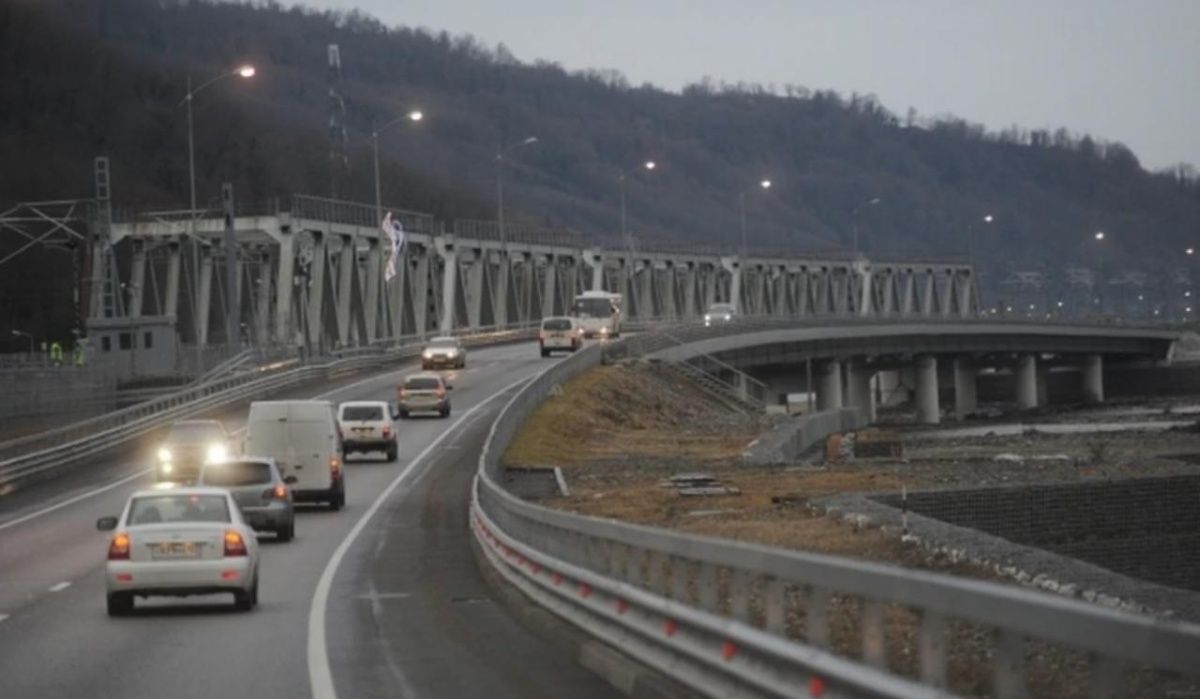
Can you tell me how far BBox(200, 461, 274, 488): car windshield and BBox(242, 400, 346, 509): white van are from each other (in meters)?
8.69

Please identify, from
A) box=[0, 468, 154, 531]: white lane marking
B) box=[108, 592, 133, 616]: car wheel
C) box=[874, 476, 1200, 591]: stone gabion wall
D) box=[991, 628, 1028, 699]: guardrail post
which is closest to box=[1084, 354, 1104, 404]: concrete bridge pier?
box=[0, 468, 154, 531]: white lane marking

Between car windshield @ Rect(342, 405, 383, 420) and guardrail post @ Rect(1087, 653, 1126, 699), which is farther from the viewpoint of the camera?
car windshield @ Rect(342, 405, 383, 420)


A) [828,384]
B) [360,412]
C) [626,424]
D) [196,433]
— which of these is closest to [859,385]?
[828,384]

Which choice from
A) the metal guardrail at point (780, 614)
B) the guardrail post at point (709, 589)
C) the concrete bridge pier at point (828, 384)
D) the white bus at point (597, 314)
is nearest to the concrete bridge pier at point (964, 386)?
the concrete bridge pier at point (828, 384)

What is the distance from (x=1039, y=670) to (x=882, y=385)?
18103 cm

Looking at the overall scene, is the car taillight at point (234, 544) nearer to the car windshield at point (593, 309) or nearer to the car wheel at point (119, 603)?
the car wheel at point (119, 603)

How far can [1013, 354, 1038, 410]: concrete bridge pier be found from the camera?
490 ft

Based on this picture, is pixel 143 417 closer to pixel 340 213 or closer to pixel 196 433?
pixel 196 433

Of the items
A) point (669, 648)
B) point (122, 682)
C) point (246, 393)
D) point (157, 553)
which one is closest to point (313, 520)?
point (157, 553)

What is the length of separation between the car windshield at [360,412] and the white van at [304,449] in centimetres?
1407

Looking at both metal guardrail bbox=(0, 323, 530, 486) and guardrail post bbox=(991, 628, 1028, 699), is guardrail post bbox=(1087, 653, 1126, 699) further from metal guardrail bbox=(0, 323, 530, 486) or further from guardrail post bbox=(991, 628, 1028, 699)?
metal guardrail bbox=(0, 323, 530, 486)

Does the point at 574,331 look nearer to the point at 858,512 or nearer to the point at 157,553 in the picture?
the point at 858,512

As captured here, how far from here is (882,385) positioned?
189 m

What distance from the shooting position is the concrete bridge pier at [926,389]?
140500mm
